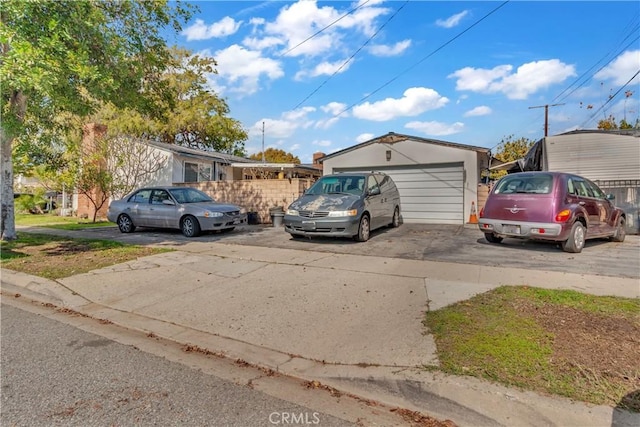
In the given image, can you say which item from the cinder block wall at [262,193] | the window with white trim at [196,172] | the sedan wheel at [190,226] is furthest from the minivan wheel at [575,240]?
the window with white trim at [196,172]

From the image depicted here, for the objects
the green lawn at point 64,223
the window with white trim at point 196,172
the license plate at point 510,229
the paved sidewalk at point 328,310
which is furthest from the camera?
the window with white trim at point 196,172

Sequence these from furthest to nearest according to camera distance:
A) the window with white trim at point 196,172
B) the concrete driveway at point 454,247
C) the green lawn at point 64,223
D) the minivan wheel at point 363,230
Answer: the window with white trim at point 196,172, the green lawn at point 64,223, the minivan wheel at point 363,230, the concrete driveway at point 454,247

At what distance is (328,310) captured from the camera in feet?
15.0

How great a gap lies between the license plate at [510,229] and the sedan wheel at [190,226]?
25.9 ft

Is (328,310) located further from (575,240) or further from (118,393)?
(575,240)

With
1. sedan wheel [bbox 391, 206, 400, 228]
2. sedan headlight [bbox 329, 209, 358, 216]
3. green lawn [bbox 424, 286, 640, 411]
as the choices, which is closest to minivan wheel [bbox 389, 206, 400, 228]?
sedan wheel [bbox 391, 206, 400, 228]

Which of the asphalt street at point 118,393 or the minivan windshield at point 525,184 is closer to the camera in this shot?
the asphalt street at point 118,393

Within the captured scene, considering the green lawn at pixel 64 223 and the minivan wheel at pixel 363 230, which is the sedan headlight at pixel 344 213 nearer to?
the minivan wheel at pixel 363 230

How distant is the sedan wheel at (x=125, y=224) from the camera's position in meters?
12.1

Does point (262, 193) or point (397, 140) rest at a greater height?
point (397, 140)

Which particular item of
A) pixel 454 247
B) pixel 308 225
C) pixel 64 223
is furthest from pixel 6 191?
pixel 454 247

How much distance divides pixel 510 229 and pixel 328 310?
16.9ft

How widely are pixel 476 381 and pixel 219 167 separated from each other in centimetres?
2021

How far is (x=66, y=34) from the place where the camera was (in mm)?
7051
